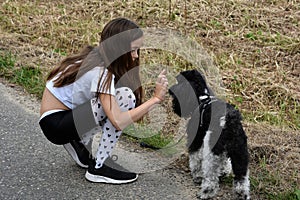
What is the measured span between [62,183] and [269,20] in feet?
11.9

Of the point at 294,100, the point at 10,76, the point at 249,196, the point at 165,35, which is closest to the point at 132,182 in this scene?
the point at 249,196

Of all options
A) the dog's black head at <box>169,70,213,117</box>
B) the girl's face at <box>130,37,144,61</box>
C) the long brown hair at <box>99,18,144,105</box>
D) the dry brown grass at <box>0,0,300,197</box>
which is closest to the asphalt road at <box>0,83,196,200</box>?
the dog's black head at <box>169,70,213,117</box>

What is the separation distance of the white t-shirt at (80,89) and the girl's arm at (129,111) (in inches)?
2.6

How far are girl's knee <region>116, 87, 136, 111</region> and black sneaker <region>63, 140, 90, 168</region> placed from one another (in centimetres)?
51

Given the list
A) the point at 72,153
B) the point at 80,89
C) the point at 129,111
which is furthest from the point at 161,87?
the point at 72,153

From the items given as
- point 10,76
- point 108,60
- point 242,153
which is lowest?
point 10,76

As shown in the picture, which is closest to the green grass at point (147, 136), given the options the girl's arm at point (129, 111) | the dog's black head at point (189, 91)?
the dog's black head at point (189, 91)

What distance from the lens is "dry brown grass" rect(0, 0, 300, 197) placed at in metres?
4.30

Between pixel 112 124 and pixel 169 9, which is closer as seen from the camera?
pixel 112 124

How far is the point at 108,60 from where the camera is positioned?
3229 millimetres

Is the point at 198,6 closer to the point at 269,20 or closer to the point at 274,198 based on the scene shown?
the point at 269,20

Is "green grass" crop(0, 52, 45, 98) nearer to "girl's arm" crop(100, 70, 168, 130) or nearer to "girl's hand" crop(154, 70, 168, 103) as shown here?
"girl's arm" crop(100, 70, 168, 130)

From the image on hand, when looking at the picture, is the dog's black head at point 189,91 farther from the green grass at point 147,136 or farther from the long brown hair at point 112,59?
the green grass at point 147,136

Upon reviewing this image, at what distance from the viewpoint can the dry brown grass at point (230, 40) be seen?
4.30 m
